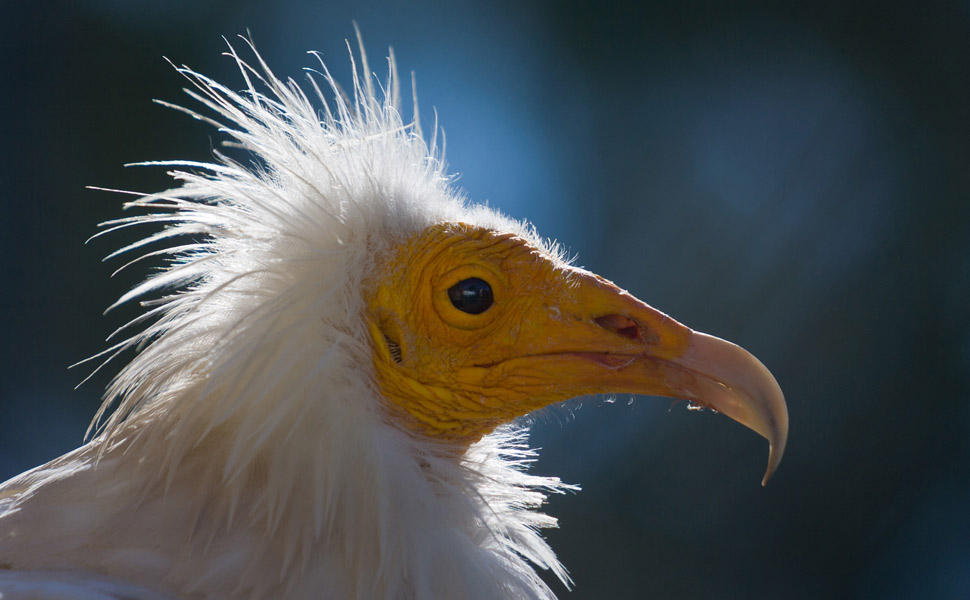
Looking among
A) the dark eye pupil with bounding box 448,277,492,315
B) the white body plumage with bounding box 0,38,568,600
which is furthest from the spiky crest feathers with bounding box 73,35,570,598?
the dark eye pupil with bounding box 448,277,492,315

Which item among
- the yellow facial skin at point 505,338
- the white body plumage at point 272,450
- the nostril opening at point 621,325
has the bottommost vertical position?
the white body plumage at point 272,450

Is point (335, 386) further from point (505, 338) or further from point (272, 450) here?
point (505, 338)

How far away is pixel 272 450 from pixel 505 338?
44 cm

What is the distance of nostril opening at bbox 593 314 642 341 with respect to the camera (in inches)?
45.9

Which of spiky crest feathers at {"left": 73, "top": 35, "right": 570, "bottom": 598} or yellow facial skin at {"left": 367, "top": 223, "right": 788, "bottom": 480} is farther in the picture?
yellow facial skin at {"left": 367, "top": 223, "right": 788, "bottom": 480}

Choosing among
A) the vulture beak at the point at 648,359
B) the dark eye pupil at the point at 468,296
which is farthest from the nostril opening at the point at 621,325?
the dark eye pupil at the point at 468,296

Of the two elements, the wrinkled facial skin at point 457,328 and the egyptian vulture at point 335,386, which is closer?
the egyptian vulture at point 335,386

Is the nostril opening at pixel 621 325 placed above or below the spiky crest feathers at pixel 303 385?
above

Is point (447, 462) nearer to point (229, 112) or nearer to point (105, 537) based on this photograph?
point (105, 537)

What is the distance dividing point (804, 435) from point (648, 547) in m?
0.80

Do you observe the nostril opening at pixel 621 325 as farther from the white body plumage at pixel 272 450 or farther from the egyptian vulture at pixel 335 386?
the white body plumage at pixel 272 450

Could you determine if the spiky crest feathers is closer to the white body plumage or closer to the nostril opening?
the white body plumage

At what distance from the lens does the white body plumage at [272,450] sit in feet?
3.19

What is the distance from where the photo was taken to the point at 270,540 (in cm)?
98
